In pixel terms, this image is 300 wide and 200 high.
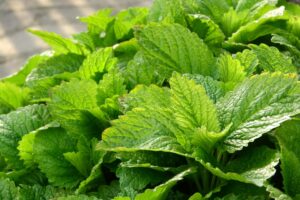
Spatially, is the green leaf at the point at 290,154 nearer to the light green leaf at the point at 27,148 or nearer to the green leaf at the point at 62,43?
the light green leaf at the point at 27,148

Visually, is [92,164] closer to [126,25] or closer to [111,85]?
[111,85]

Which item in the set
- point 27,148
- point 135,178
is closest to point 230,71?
point 135,178

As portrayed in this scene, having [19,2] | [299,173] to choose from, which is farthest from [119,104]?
[19,2]

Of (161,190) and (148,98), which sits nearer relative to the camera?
(161,190)

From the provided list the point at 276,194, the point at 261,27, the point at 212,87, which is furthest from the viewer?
the point at 261,27

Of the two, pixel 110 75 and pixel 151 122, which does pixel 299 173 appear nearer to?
pixel 151 122

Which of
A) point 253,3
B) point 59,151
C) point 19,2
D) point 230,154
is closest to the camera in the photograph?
point 230,154

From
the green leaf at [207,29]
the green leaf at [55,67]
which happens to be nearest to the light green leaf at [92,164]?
the green leaf at [55,67]

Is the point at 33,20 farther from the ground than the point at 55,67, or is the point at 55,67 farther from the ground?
the point at 55,67
